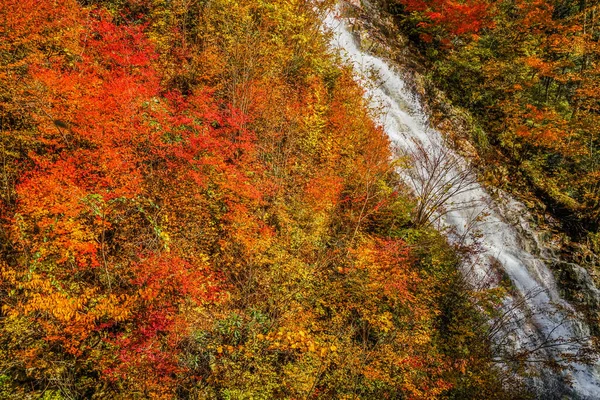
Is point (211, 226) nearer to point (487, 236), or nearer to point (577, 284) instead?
point (487, 236)

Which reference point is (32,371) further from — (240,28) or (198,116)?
(240,28)

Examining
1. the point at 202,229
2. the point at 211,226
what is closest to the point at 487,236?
the point at 211,226

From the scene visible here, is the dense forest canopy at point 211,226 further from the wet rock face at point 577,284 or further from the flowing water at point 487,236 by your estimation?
the wet rock face at point 577,284

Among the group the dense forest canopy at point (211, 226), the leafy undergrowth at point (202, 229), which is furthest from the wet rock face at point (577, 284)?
the leafy undergrowth at point (202, 229)

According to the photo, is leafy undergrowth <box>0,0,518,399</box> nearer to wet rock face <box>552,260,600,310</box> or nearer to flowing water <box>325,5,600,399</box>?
flowing water <box>325,5,600,399</box>

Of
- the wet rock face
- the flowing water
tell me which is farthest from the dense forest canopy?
the wet rock face

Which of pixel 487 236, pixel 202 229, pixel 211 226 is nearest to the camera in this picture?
pixel 202 229
